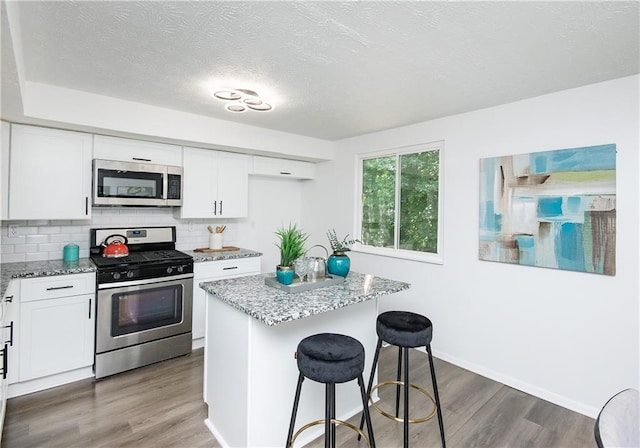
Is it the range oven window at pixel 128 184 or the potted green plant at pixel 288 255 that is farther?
the range oven window at pixel 128 184

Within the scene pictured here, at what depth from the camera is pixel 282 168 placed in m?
4.64

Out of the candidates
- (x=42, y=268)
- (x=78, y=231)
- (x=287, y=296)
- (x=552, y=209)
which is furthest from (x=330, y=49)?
(x=78, y=231)

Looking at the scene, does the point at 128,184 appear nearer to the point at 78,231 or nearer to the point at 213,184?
the point at 78,231

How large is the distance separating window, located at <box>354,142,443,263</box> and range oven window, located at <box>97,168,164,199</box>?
245cm

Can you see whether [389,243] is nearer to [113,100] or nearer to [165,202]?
[165,202]

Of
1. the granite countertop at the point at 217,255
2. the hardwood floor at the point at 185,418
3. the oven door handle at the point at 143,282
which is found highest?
the granite countertop at the point at 217,255

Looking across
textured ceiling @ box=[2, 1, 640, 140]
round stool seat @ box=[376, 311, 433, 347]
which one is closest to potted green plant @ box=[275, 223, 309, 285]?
round stool seat @ box=[376, 311, 433, 347]

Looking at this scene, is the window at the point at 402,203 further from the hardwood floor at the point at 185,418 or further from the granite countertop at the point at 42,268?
the granite countertop at the point at 42,268

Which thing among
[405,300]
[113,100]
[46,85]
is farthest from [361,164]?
[46,85]

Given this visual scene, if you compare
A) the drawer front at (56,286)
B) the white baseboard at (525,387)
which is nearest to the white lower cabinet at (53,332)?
the drawer front at (56,286)

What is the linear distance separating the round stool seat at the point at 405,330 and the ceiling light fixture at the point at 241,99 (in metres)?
1.94

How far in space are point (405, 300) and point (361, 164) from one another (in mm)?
1838

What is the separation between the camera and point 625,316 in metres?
2.39

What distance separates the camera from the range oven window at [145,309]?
9.79 ft
